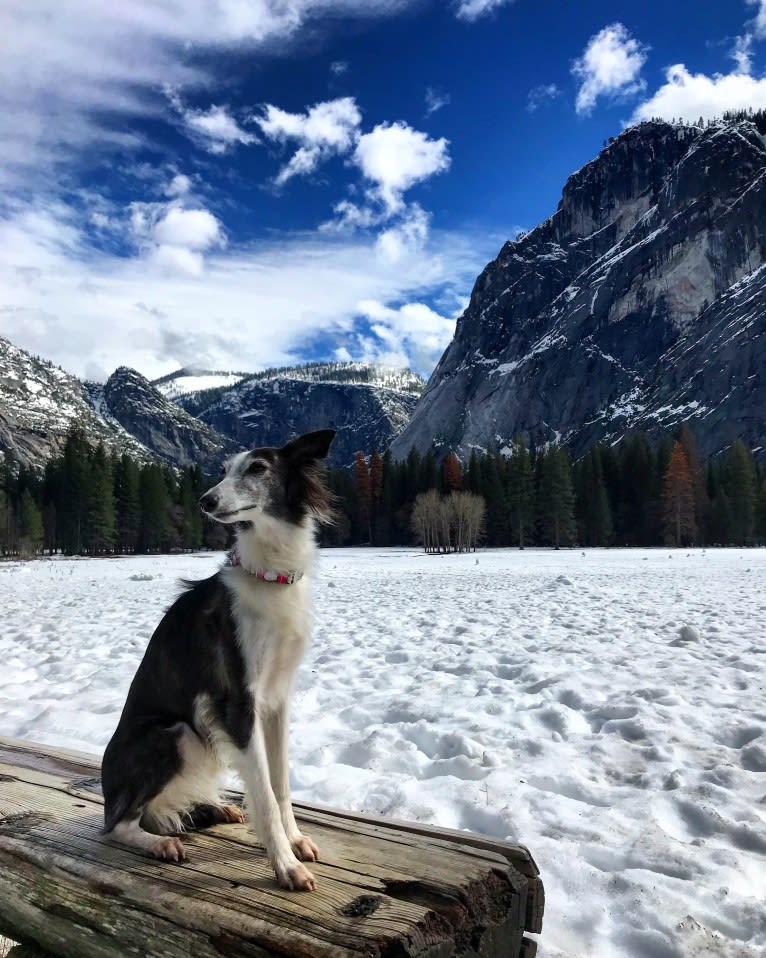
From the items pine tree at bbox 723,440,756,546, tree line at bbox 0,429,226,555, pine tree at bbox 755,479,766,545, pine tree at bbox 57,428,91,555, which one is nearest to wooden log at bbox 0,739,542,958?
tree line at bbox 0,429,226,555

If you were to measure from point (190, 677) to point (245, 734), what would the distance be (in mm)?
392

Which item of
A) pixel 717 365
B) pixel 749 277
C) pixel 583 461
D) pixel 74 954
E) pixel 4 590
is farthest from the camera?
pixel 749 277

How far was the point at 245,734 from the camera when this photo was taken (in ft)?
8.90

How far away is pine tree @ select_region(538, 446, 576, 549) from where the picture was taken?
64.5 metres

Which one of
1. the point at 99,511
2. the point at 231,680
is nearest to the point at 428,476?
the point at 99,511

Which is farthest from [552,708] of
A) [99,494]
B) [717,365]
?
[717,365]

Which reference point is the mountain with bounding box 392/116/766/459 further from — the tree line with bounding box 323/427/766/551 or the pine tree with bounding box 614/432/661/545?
the pine tree with bounding box 614/432/661/545

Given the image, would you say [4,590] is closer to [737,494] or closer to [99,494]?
[99,494]

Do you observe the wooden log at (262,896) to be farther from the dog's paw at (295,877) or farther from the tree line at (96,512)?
the tree line at (96,512)

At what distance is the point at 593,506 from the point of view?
67.4 m

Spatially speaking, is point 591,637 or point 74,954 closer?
point 74,954

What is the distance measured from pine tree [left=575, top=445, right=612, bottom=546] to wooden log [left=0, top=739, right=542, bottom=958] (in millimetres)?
67949

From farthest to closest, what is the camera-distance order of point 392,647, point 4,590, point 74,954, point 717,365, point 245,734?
point 717,365 < point 4,590 < point 392,647 < point 245,734 < point 74,954

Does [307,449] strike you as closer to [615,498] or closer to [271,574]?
[271,574]
